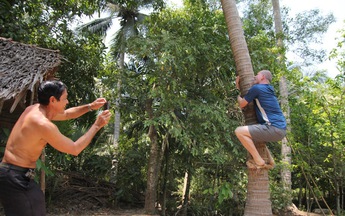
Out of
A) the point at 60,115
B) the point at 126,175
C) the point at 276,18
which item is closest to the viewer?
the point at 60,115

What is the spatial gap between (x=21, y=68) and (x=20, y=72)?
20 centimetres

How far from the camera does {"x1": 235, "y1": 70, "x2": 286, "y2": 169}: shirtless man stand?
3.66 metres

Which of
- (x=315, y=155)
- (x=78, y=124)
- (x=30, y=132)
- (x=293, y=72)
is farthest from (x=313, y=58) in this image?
(x=30, y=132)

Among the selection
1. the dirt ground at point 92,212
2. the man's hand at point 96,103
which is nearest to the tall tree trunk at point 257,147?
the man's hand at point 96,103

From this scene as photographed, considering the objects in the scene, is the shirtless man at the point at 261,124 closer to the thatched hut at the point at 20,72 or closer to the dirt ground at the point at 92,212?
the thatched hut at the point at 20,72

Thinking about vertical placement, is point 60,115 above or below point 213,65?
below

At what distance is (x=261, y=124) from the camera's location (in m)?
3.72

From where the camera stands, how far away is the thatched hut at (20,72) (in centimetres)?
471

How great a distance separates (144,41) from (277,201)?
5.82 m

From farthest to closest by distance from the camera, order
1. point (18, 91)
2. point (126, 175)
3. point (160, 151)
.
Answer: point (126, 175) → point (160, 151) → point (18, 91)

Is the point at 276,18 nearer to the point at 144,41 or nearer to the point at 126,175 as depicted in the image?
the point at 144,41

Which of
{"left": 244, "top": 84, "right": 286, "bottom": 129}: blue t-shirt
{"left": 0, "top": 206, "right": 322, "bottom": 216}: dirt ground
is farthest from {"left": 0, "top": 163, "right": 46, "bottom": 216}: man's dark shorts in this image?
{"left": 0, "top": 206, "right": 322, "bottom": 216}: dirt ground

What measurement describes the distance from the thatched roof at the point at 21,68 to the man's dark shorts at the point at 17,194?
2380 mm

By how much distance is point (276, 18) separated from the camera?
12.3 m
